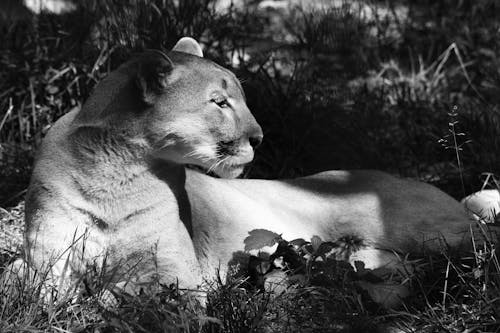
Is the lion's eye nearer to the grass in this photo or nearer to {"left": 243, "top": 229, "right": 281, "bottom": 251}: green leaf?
{"left": 243, "top": 229, "right": 281, "bottom": 251}: green leaf

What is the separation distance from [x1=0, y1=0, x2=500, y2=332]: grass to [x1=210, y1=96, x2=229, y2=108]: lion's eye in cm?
86

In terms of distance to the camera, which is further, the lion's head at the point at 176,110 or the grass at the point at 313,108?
the lion's head at the point at 176,110

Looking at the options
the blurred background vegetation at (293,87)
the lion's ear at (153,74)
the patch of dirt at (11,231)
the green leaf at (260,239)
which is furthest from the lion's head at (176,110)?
the blurred background vegetation at (293,87)

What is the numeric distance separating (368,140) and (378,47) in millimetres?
1742

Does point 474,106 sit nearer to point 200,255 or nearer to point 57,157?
point 200,255

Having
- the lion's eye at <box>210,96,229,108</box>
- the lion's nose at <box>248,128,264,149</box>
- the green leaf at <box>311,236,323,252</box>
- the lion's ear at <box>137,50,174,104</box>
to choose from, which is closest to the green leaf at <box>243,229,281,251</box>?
the green leaf at <box>311,236,323,252</box>

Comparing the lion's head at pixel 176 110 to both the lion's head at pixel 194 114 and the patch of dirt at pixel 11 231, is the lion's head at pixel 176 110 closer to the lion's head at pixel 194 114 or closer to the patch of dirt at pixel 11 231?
the lion's head at pixel 194 114

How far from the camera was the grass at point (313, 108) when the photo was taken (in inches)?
150

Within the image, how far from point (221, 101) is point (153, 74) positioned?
0.35m

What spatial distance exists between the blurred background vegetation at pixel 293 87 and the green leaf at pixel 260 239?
1634 mm

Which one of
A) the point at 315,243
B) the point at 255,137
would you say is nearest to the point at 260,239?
the point at 315,243

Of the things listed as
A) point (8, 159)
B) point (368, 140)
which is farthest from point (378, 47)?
point (8, 159)

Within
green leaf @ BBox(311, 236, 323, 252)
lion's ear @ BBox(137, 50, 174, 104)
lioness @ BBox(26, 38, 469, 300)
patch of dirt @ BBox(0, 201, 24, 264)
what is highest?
lion's ear @ BBox(137, 50, 174, 104)

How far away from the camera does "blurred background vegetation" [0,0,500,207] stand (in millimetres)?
6145
